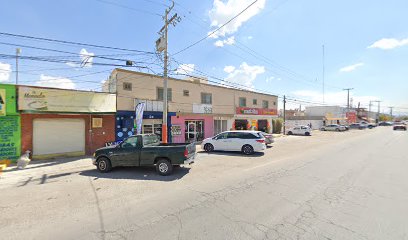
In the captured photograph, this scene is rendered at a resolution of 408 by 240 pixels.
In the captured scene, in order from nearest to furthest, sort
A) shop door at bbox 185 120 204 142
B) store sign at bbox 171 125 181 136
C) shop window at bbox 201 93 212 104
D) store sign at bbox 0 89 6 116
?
store sign at bbox 0 89 6 116
store sign at bbox 171 125 181 136
shop door at bbox 185 120 204 142
shop window at bbox 201 93 212 104

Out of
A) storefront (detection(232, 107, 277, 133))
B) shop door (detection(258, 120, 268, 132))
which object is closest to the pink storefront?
storefront (detection(232, 107, 277, 133))

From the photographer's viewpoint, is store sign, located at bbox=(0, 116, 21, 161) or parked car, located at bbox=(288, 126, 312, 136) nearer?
store sign, located at bbox=(0, 116, 21, 161)

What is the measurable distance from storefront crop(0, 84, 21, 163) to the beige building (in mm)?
5671

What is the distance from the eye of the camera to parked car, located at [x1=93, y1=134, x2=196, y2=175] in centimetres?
854

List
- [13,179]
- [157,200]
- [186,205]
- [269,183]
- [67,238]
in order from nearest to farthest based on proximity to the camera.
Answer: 1. [67,238]
2. [186,205]
3. [157,200]
4. [269,183]
5. [13,179]

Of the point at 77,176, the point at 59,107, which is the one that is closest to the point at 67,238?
the point at 77,176

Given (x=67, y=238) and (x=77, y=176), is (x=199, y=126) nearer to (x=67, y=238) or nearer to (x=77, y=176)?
(x=77, y=176)

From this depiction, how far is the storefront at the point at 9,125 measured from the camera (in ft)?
35.7

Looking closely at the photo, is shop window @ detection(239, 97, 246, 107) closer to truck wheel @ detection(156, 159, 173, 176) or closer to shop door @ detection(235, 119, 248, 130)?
shop door @ detection(235, 119, 248, 130)

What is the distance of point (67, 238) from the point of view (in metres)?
3.84

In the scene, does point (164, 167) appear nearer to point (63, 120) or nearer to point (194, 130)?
point (63, 120)

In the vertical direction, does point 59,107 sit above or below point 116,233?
above

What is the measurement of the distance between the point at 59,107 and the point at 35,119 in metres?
1.44

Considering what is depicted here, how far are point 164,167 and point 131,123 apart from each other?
869 centimetres
